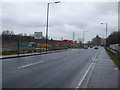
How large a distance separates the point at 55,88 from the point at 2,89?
2.02m

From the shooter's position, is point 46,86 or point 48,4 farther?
point 48,4

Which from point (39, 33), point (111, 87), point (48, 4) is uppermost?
point (48, 4)

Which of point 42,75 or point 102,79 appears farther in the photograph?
point 42,75

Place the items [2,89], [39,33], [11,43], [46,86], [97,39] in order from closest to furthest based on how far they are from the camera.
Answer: [2,89] < [46,86] < [11,43] < [39,33] < [97,39]

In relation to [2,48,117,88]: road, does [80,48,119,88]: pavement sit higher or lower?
lower

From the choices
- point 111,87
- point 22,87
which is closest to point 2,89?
point 22,87

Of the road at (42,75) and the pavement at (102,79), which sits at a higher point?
the road at (42,75)

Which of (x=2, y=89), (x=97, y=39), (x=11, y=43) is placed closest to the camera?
(x=2, y=89)

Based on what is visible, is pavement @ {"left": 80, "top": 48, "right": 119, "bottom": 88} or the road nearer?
the road

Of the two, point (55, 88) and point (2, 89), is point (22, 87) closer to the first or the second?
point (2, 89)

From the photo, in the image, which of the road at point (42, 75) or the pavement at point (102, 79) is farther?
the pavement at point (102, 79)

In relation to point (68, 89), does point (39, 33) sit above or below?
above

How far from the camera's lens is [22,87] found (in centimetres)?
752

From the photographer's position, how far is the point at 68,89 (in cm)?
750
